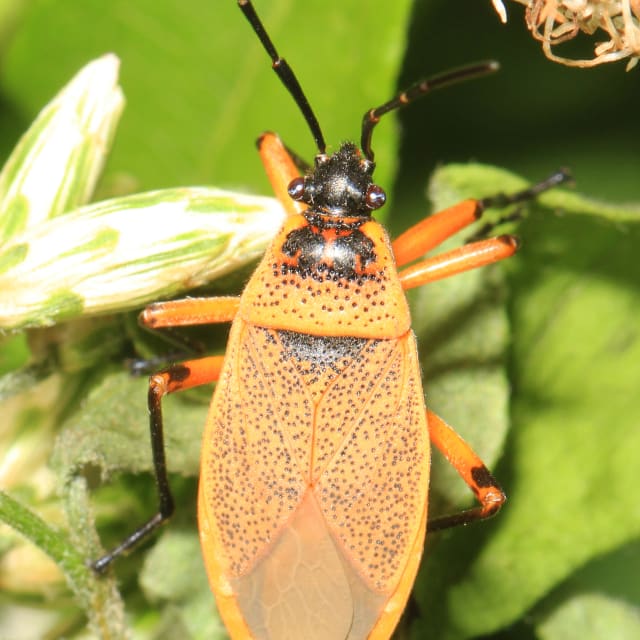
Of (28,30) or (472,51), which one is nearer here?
(28,30)

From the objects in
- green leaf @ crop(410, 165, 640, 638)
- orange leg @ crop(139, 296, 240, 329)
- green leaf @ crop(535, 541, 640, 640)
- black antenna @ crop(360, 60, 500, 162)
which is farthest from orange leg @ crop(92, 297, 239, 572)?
green leaf @ crop(535, 541, 640, 640)

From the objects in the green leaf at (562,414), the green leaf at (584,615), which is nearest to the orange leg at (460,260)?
the green leaf at (562,414)

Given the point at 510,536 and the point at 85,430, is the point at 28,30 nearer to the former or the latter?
the point at 85,430

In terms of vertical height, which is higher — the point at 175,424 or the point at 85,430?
the point at 85,430

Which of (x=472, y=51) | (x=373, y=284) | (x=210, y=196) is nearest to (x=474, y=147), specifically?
(x=472, y=51)

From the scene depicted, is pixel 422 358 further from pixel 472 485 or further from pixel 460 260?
pixel 472 485

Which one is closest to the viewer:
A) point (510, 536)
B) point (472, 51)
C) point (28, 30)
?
point (510, 536)

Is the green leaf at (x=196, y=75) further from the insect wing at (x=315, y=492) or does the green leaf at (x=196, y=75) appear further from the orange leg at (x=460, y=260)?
the insect wing at (x=315, y=492)
